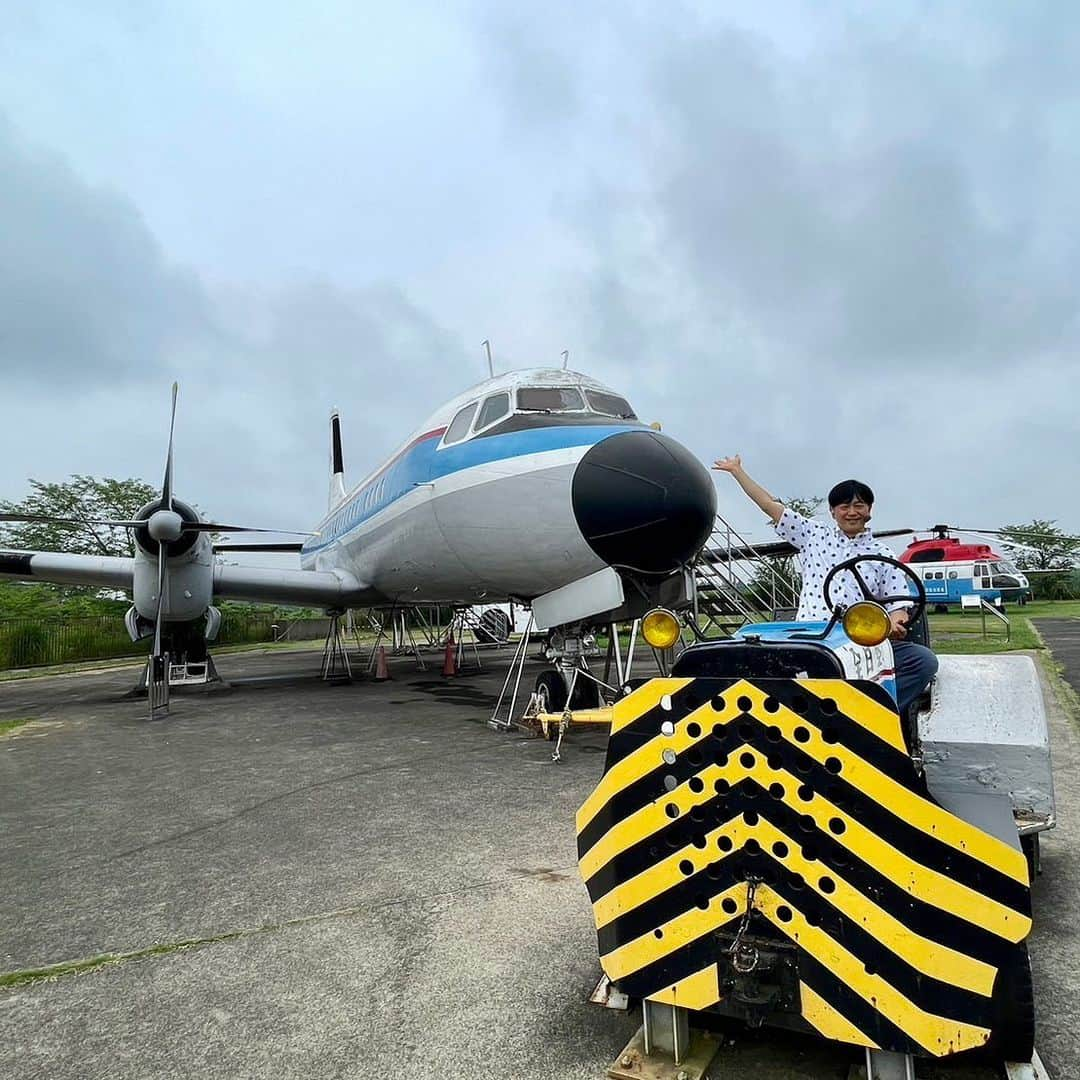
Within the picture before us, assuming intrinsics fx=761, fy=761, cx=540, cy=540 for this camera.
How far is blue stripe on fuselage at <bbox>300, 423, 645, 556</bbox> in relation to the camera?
7.14 meters

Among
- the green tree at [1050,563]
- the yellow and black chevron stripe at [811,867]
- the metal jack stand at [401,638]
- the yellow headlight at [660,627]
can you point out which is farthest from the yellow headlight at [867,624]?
the green tree at [1050,563]

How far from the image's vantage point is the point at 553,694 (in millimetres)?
7949

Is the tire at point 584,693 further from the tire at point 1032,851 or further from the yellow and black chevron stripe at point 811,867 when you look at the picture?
the yellow and black chevron stripe at point 811,867

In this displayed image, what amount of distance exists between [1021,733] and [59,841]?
5331 millimetres

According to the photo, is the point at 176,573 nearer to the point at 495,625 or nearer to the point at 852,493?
the point at 852,493

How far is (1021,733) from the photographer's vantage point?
3.27 meters

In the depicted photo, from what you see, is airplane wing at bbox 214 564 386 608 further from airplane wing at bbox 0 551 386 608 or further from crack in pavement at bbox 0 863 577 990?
crack in pavement at bbox 0 863 577 990

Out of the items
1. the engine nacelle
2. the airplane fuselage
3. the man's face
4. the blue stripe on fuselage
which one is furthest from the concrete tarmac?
the engine nacelle

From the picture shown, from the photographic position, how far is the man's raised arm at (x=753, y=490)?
143 inches

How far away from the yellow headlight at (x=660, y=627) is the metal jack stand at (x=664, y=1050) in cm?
111

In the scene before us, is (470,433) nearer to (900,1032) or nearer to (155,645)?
(155,645)

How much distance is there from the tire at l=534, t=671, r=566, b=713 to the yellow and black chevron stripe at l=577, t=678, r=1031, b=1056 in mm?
5510

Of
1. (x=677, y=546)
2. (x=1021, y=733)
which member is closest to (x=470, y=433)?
(x=677, y=546)

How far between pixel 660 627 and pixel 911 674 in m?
1.22
